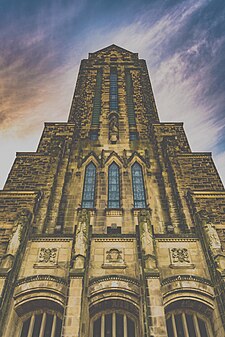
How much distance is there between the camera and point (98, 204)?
53.3 feet

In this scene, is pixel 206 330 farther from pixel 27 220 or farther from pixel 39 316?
pixel 27 220

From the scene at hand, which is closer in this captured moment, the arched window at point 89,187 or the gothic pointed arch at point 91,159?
the arched window at point 89,187

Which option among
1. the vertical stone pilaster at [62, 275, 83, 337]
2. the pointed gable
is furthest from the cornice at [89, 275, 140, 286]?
the pointed gable

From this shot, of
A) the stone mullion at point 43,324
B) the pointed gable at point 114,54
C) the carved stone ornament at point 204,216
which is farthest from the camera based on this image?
the pointed gable at point 114,54

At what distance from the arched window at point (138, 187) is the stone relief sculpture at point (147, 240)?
10.6 feet

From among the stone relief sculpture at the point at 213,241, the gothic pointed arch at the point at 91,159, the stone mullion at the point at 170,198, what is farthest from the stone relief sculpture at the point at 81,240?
the gothic pointed arch at the point at 91,159

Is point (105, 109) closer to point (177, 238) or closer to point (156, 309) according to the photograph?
point (177, 238)

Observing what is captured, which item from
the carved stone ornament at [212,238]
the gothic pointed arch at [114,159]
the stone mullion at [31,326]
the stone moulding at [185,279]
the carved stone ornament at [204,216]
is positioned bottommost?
the stone mullion at [31,326]

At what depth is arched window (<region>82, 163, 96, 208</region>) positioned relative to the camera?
16.6 metres

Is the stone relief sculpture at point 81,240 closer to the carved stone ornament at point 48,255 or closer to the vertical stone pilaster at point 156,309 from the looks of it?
the carved stone ornament at point 48,255

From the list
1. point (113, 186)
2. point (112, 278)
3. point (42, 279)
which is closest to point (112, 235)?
point (112, 278)

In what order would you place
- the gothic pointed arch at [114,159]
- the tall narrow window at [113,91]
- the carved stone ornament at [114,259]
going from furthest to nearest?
the tall narrow window at [113,91], the gothic pointed arch at [114,159], the carved stone ornament at [114,259]

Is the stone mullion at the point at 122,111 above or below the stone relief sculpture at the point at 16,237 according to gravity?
above

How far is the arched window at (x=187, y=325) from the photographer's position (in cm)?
1053
